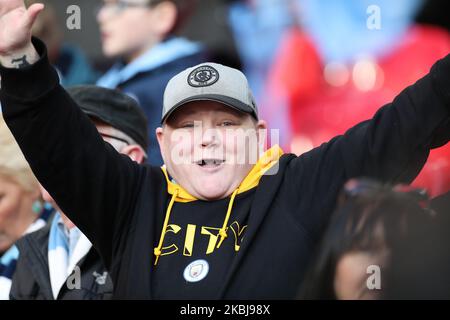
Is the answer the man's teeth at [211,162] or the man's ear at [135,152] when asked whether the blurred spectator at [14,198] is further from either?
the man's teeth at [211,162]

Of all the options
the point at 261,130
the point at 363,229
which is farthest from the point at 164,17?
the point at 363,229

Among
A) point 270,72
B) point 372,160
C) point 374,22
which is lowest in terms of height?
point 372,160

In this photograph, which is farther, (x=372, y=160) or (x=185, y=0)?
(x=185, y=0)

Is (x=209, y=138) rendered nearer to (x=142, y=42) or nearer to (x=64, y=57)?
(x=142, y=42)

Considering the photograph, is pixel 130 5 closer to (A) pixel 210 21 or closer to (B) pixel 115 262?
(A) pixel 210 21

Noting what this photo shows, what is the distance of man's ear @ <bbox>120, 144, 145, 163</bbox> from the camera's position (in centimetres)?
267

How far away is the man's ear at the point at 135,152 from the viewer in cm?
267

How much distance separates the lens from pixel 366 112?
13.3ft

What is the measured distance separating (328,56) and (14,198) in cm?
190

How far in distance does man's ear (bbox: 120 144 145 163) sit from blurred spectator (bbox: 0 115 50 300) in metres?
0.49

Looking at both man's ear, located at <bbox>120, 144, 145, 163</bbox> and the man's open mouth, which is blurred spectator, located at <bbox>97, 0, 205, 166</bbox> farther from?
the man's open mouth

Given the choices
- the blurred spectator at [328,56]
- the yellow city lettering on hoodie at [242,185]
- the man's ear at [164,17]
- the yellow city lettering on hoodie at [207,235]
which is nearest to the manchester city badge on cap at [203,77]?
the yellow city lettering on hoodie at [242,185]
